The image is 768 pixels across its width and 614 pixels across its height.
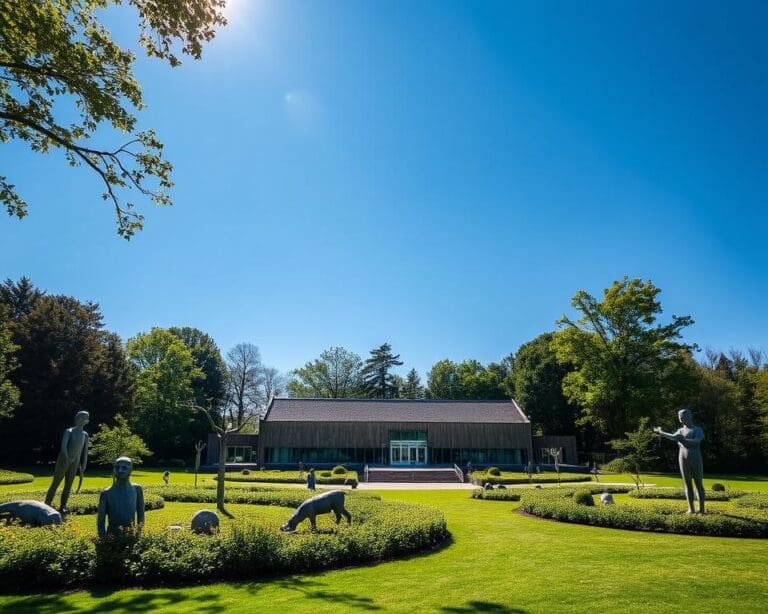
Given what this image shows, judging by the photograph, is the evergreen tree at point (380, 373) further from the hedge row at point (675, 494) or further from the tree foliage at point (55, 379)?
the hedge row at point (675, 494)

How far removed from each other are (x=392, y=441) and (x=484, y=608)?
4376 centimetres

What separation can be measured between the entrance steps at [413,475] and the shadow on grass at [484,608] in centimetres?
3281

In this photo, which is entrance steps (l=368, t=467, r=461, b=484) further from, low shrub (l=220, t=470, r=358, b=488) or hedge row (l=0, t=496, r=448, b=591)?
hedge row (l=0, t=496, r=448, b=591)

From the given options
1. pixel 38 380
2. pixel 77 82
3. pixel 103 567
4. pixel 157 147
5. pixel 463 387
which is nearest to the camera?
pixel 103 567

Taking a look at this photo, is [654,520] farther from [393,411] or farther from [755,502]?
[393,411]

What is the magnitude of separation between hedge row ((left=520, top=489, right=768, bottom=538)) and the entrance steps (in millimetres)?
23552

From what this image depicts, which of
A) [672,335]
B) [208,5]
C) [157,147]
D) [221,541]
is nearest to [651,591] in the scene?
[221,541]

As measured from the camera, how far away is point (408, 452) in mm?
50125

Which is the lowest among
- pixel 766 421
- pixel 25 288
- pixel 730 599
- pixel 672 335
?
pixel 730 599

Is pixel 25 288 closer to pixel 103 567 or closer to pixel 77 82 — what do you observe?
pixel 77 82

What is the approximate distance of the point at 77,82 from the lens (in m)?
10.9

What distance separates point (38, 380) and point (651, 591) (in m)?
46.3

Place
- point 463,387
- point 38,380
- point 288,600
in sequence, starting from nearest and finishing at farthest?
point 288,600, point 38,380, point 463,387

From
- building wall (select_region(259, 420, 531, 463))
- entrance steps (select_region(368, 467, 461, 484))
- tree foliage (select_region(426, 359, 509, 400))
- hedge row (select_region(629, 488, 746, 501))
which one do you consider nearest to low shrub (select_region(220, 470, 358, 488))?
entrance steps (select_region(368, 467, 461, 484))
